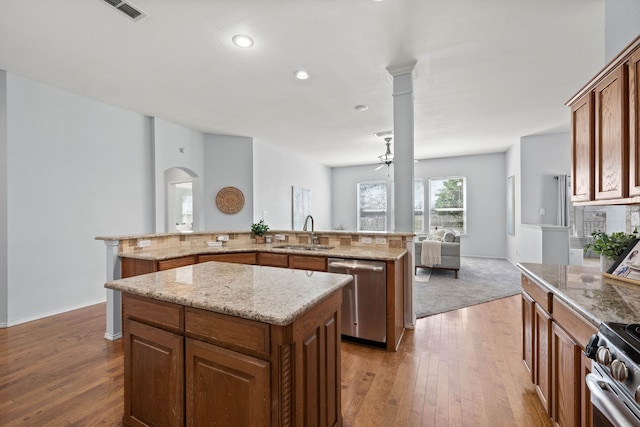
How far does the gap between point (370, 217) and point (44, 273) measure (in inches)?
304

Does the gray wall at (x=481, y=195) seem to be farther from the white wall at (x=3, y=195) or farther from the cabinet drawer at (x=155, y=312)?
the white wall at (x=3, y=195)

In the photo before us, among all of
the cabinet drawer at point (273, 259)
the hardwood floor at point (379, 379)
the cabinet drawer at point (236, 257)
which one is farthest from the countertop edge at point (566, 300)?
the cabinet drawer at point (236, 257)

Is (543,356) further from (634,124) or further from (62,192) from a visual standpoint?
(62,192)

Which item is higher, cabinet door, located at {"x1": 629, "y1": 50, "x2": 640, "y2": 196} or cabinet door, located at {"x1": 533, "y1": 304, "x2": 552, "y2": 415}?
cabinet door, located at {"x1": 629, "y1": 50, "x2": 640, "y2": 196}

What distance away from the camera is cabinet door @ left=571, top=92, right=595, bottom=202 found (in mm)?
1733

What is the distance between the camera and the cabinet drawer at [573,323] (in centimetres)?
116

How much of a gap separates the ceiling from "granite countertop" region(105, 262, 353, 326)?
2.01 meters

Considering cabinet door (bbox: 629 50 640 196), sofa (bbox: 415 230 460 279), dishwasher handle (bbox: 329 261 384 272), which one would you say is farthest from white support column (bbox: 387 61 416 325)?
sofa (bbox: 415 230 460 279)

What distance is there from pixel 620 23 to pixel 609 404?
7.69 ft

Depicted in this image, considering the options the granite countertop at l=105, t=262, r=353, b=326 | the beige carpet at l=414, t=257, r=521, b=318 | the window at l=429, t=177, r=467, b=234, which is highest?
the window at l=429, t=177, r=467, b=234

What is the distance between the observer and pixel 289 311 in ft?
3.65

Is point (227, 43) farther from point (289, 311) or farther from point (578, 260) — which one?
point (578, 260)

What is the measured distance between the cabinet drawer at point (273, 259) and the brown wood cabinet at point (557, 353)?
7.00 feet

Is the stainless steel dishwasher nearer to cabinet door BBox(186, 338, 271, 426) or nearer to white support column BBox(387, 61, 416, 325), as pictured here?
white support column BBox(387, 61, 416, 325)
